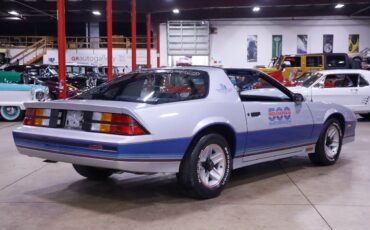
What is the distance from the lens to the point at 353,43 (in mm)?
31125

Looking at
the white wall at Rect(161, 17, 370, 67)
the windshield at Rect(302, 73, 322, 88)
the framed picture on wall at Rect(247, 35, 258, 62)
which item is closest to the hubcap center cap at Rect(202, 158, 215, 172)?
the windshield at Rect(302, 73, 322, 88)

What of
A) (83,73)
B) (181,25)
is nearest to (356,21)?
(181,25)

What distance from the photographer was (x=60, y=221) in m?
4.07

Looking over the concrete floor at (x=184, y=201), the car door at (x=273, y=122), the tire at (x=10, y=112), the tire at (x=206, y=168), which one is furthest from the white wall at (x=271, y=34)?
the tire at (x=206, y=168)

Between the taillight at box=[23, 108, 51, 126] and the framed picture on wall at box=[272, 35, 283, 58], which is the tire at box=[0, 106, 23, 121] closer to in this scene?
the taillight at box=[23, 108, 51, 126]

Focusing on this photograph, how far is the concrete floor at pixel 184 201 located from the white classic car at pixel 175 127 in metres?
0.31

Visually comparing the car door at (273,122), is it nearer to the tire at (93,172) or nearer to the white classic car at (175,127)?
the white classic car at (175,127)

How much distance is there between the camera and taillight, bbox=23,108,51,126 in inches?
185

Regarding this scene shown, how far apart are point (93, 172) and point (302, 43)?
91.3ft

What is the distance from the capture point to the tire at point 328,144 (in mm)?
6346

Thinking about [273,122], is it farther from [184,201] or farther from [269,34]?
[269,34]

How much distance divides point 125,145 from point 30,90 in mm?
10105

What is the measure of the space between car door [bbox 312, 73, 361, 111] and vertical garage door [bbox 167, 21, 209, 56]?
18982 millimetres

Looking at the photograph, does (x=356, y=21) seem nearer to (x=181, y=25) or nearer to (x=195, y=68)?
(x=181, y=25)
